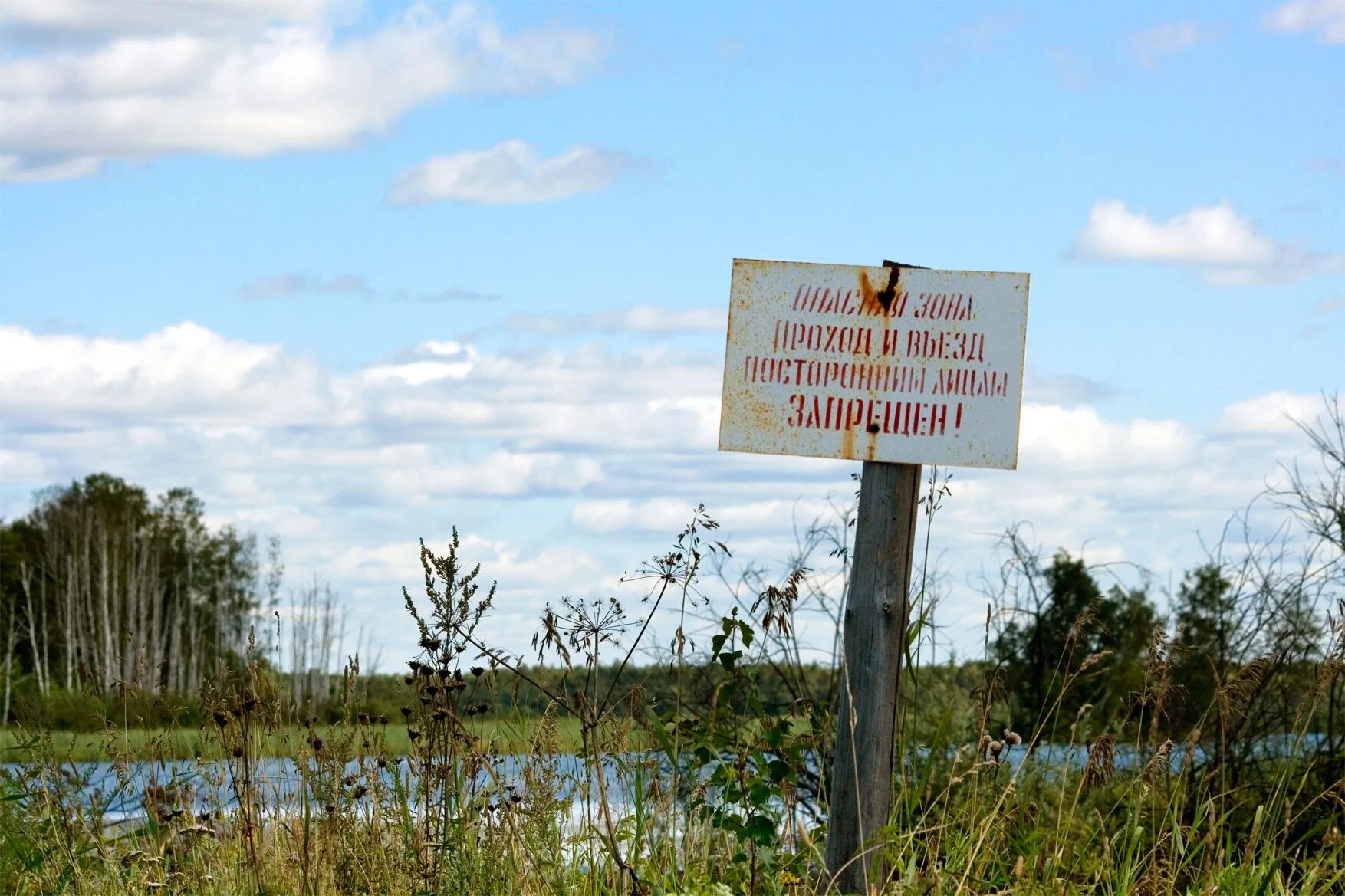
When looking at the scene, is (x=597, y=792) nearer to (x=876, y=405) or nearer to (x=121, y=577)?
(x=876, y=405)

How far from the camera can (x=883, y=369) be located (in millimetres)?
4465

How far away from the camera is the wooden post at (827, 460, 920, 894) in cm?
439

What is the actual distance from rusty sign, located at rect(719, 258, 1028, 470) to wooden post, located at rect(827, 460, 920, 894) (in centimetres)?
15

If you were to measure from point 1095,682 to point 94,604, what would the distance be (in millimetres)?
39509

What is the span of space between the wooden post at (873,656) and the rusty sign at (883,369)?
154 mm

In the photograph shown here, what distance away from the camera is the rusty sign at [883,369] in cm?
443

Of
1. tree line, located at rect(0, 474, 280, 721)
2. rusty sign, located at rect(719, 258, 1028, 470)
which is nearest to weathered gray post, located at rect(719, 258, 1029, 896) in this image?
rusty sign, located at rect(719, 258, 1028, 470)

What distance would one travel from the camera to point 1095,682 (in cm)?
1288

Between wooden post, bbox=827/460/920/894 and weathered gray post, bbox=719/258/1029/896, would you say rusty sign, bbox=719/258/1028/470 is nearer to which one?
weathered gray post, bbox=719/258/1029/896

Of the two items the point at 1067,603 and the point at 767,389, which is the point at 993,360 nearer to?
the point at 767,389

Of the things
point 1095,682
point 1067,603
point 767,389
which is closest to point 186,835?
point 767,389

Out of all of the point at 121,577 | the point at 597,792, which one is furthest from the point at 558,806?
the point at 121,577

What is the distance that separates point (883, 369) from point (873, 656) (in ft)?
3.08

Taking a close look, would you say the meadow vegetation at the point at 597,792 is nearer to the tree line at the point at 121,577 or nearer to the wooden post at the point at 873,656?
the wooden post at the point at 873,656
